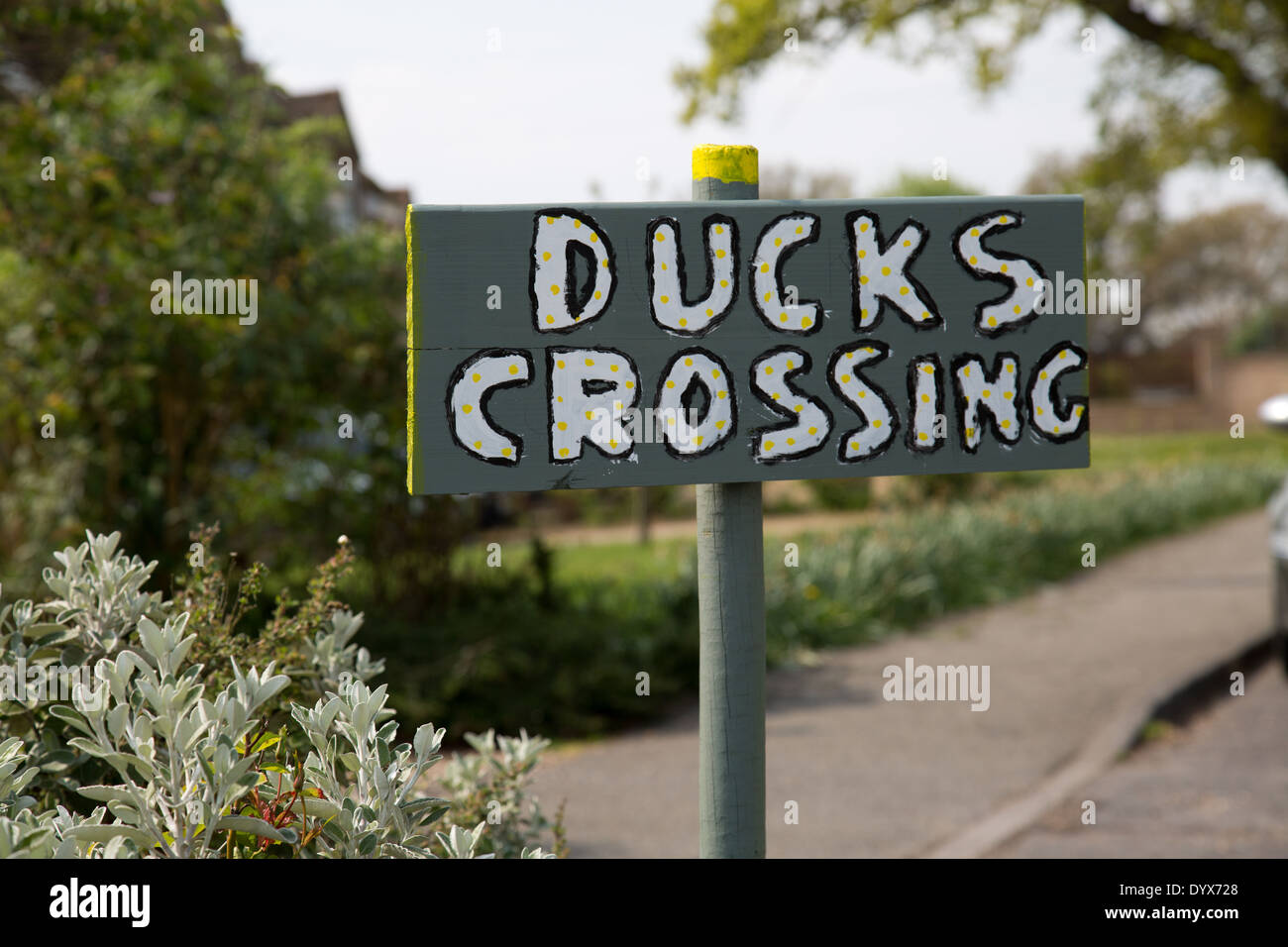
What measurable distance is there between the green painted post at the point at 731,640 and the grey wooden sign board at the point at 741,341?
10cm

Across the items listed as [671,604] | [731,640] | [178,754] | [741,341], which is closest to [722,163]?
[741,341]

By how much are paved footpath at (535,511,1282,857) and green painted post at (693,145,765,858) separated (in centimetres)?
69

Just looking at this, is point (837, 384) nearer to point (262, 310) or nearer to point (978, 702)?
point (262, 310)

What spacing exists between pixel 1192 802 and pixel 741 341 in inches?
180

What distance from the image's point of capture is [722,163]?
2.21 meters

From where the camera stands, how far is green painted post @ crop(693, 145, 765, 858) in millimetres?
2213

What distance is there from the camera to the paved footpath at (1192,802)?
499 centimetres

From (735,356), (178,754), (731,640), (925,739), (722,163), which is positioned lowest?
(925,739)

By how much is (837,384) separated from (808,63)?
383 inches

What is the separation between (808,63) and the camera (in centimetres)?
1115

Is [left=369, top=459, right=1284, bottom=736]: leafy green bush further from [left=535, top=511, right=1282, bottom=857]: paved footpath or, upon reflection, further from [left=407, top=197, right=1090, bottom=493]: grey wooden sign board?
[left=407, top=197, right=1090, bottom=493]: grey wooden sign board

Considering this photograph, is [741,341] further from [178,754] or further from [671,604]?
[671,604]

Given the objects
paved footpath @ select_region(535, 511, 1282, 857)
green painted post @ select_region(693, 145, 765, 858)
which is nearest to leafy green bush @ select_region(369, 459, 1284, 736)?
paved footpath @ select_region(535, 511, 1282, 857)
